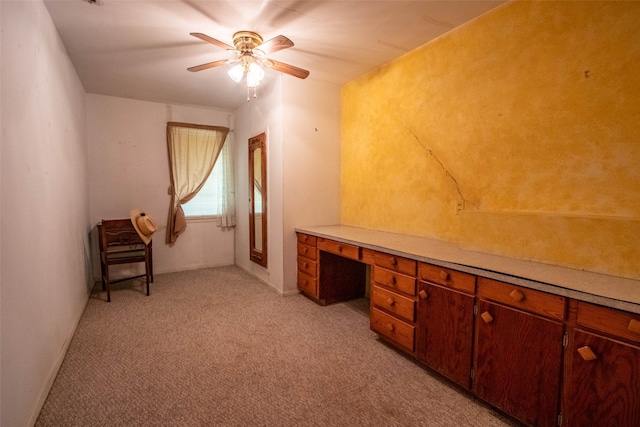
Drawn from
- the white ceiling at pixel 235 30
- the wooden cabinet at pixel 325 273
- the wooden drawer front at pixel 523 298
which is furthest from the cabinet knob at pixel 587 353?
the white ceiling at pixel 235 30

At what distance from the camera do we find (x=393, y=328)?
2.11m

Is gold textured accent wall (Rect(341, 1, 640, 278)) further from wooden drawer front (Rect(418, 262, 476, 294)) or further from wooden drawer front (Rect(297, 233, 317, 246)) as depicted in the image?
wooden drawer front (Rect(297, 233, 317, 246))

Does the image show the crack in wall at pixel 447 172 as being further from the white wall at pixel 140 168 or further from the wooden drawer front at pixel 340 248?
the white wall at pixel 140 168

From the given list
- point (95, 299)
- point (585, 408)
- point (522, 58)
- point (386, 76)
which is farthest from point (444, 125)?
point (95, 299)

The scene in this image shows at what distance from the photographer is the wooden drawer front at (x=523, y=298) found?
128cm

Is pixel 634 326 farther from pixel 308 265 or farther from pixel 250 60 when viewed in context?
pixel 250 60

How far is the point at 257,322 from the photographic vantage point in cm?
265

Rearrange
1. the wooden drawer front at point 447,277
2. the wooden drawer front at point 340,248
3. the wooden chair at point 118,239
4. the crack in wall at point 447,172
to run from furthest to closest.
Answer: the wooden chair at point 118,239 → the wooden drawer front at point 340,248 → the crack in wall at point 447,172 → the wooden drawer front at point 447,277

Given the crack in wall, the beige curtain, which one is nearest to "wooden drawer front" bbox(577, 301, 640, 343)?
the crack in wall

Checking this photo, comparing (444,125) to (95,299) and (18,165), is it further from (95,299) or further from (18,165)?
(95,299)

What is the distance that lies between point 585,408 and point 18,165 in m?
2.83

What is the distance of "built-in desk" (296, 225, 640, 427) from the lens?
113 centimetres

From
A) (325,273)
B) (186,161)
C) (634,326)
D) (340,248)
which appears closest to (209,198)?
(186,161)

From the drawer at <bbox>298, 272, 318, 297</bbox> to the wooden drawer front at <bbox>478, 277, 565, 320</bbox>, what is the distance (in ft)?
5.82
